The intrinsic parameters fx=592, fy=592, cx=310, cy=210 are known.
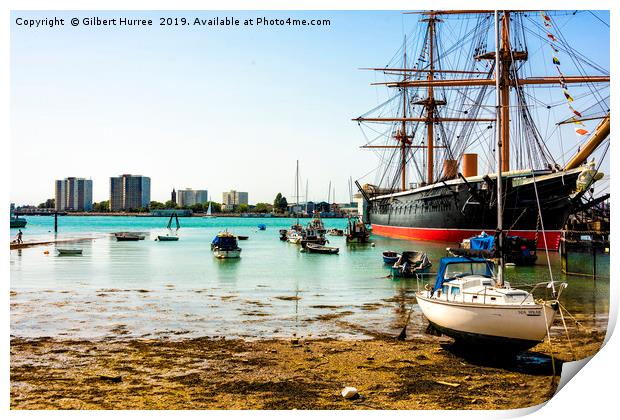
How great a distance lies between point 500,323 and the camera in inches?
475

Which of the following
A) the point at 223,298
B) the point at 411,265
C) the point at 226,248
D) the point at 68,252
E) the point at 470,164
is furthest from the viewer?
the point at 470,164

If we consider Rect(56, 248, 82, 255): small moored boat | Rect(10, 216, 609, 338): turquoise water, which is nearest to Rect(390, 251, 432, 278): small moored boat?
Rect(10, 216, 609, 338): turquoise water

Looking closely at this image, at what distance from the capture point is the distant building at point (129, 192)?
53750 millimetres

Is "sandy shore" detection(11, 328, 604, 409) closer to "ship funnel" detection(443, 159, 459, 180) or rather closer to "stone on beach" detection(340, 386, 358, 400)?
"stone on beach" detection(340, 386, 358, 400)

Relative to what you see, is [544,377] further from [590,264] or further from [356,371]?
[590,264]

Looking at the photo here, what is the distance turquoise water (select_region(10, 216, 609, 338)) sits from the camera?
17.3m

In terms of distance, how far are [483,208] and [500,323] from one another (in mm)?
37263

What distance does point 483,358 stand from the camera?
13.0 meters

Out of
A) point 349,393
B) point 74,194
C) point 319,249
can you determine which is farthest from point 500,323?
point 319,249

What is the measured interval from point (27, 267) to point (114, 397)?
2976 cm

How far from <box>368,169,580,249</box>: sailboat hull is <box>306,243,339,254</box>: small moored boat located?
33.0 feet

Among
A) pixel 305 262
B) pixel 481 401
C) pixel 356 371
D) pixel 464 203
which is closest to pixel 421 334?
pixel 356 371

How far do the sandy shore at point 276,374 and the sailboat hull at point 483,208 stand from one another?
2035 cm

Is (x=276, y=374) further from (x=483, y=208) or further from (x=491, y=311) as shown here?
(x=483, y=208)
